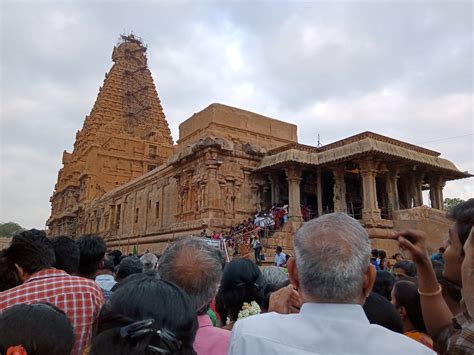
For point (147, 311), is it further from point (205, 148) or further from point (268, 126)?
point (268, 126)

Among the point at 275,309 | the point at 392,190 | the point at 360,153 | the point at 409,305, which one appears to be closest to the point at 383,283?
the point at 409,305

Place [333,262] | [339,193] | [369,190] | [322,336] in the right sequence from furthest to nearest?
[339,193] → [369,190] → [333,262] → [322,336]

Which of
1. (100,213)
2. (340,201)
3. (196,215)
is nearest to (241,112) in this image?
(196,215)

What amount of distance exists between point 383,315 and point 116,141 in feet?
131

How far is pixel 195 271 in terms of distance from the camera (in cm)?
218

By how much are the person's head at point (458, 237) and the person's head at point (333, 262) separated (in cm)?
70

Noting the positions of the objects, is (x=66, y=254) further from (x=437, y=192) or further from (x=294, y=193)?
(x=437, y=192)

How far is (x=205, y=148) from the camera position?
18047 mm

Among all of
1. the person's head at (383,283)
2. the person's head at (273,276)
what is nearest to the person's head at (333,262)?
the person's head at (273,276)

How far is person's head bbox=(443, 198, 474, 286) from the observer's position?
1.95 metres

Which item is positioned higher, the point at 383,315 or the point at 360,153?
the point at 360,153

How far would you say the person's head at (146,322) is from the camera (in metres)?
1.22

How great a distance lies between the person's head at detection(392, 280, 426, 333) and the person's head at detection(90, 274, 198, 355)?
73.3 inches

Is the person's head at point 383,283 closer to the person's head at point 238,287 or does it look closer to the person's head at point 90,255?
the person's head at point 238,287
